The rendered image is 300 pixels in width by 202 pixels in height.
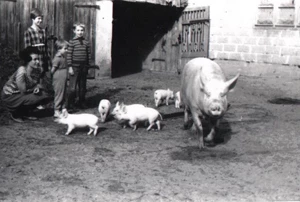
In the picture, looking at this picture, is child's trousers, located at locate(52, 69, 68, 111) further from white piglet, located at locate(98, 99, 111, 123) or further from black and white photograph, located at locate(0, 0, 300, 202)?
white piglet, located at locate(98, 99, 111, 123)

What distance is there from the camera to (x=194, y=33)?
1515 centimetres

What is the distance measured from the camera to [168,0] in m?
14.8

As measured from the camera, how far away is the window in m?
13.0

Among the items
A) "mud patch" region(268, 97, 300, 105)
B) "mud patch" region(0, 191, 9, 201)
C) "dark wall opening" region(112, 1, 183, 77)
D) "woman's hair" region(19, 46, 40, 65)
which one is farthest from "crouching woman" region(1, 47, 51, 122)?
"dark wall opening" region(112, 1, 183, 77)

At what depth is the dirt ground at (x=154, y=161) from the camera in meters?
4.94

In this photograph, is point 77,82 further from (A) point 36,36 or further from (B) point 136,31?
(B) point 136,31

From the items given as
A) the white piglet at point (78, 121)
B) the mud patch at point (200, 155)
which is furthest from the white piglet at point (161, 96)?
the mud patch at point (200, 155)

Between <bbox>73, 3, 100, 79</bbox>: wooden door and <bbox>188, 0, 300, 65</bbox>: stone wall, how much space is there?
3.57 metres

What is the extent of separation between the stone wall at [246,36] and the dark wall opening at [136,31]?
135 cm

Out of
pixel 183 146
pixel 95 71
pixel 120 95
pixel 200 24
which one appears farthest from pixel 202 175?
pixel 200 24

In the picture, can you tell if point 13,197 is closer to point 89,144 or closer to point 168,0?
point 89,144

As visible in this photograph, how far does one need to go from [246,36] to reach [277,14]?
1.09 meters

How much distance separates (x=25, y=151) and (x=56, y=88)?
2.18 meters

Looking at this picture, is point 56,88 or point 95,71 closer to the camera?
point 56,88
